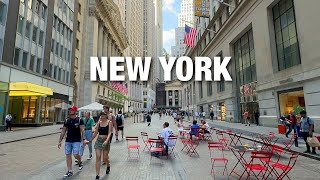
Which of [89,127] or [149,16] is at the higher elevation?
[149,16]

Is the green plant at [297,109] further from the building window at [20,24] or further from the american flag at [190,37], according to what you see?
the building window at [20,24]

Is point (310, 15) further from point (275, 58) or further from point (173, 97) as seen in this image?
point (173, 97)

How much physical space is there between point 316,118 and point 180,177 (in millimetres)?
15463

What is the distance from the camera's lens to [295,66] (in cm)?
2072

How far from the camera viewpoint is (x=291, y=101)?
22.2 m

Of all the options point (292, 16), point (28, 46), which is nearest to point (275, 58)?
point (292, 16)

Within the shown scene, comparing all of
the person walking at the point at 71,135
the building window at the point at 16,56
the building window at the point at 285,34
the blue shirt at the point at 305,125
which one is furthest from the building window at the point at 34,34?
the blue shirt at the point at 305,125

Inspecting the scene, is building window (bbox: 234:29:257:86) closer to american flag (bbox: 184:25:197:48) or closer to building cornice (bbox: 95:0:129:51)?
american flag (bbox: 184:25:197:48)

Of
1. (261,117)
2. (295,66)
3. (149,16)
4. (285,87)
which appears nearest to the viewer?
(295,66)

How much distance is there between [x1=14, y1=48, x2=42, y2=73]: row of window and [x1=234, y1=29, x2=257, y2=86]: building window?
28.8 m

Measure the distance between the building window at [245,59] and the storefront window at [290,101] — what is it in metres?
7.22

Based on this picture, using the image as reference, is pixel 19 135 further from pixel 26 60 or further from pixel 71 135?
pixel 71 135

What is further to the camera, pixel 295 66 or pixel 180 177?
pixel 295 66

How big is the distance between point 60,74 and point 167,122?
31.1m
